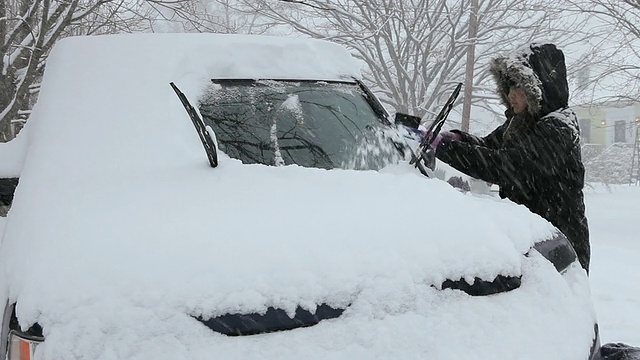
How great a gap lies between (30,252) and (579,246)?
258cm

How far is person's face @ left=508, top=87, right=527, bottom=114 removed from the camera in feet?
10.7

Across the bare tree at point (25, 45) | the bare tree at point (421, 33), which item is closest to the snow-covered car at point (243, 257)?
the bare tree at point (25, 45)

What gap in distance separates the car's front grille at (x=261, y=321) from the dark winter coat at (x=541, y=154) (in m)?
1.90

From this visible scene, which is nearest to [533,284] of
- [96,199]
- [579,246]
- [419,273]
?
[419,273]

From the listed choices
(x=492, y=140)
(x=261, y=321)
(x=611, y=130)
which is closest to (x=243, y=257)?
(x=261, y=321)

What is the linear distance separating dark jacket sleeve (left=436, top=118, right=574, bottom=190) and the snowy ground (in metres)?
1.65

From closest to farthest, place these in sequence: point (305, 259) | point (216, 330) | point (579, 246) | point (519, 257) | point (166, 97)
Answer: point (216, 330) < point (305, 259) < point (519, 257) < point (166, 97) < point (579, 246)

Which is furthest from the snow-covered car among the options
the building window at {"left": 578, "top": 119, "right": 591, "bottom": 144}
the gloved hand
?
A: the building window at {"left": 578, "top": 119, "right": 591, "bottom": 144}

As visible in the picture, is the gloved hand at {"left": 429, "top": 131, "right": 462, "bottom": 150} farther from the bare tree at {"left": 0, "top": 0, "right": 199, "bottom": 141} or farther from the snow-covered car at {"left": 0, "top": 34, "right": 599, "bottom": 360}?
the bare tree at {"left": 0, "top": 0, "right": 199, "bottom": 141}

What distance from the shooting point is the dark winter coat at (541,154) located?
3.06m

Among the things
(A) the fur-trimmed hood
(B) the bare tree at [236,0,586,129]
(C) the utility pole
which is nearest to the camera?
(A) the fur-trimmed hood

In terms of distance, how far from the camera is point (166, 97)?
2520 mm

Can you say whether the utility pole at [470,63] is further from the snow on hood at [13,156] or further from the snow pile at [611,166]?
the snow on hood at [13,156]

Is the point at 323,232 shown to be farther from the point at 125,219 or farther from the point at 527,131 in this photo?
the point at 527,131
